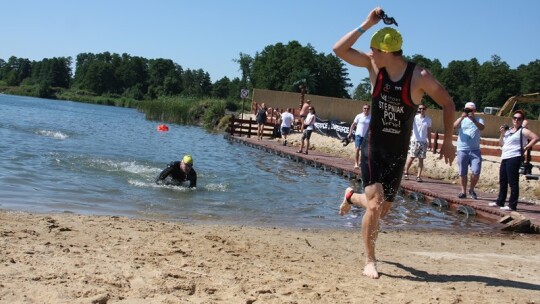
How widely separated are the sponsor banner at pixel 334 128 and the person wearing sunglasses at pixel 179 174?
1504cm

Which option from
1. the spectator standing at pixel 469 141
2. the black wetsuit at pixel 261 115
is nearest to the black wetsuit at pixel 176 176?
the spectator standing at pixel 469 141

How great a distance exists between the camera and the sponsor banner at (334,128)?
26.7 meters

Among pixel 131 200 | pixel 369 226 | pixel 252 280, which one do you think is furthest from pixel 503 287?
pixel 131 200

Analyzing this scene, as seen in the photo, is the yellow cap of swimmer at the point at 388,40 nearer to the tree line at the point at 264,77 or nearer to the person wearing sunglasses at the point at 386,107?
the person wearing sunglasses at the point at 386,107

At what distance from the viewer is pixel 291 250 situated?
6.22 m

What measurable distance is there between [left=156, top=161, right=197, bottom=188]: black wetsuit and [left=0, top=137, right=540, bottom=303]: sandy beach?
4.33 metres

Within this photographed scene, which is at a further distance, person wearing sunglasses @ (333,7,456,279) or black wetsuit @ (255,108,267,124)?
black wetsuit @ (255,108,267,124)

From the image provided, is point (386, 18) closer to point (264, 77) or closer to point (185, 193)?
point (185, 193)

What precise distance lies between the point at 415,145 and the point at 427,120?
0.67m

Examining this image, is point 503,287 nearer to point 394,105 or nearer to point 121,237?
point 394,105

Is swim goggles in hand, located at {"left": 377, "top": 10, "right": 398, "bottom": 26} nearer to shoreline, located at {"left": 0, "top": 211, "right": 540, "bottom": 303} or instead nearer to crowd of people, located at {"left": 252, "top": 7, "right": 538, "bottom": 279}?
crowd of people, located at {"left": 252, "top": 7, "right": 538, "bottom": 279}

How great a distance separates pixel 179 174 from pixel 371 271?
7455 millimetres

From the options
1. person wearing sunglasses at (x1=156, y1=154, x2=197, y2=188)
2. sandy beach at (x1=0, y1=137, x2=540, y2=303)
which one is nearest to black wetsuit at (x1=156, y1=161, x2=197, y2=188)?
person wearing sunglasses at (x1=156, y1=154, x2=197, y2=188)

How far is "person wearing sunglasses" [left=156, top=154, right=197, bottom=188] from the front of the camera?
1189cm
